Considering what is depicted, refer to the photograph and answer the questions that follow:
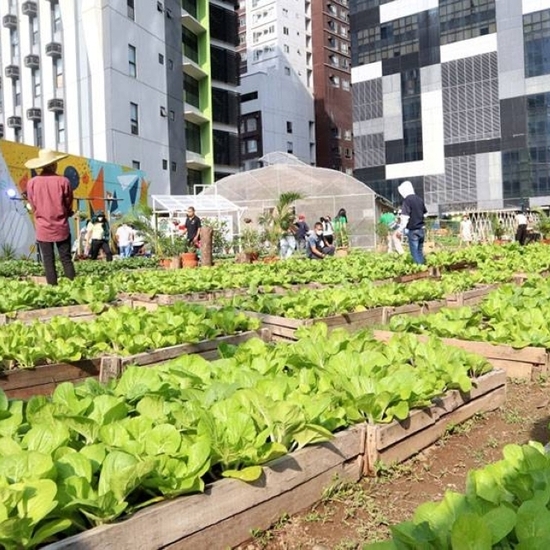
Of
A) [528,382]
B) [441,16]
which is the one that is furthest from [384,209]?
[441,16]

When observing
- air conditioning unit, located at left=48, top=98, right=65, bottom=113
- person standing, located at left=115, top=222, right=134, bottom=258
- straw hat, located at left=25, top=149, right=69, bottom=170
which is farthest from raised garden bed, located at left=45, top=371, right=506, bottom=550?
air conditioning unit, located at left=48, top=98, right=65, bottom=113

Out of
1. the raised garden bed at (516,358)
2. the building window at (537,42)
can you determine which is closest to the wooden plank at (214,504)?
the raised garden bed at (516,358)

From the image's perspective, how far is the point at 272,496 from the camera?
2.48 metres

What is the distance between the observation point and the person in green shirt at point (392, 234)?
22038 mm

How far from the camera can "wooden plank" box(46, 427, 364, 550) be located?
1.95 meters

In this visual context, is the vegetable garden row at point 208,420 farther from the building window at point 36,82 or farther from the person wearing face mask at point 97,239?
the building window at point 36,82

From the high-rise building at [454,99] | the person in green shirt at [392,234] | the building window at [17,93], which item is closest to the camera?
the person in green shirt at [392,234]

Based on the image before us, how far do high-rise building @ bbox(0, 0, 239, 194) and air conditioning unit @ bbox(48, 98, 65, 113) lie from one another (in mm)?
58

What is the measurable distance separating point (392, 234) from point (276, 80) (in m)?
50.9

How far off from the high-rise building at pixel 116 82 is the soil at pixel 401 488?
31.0 metres

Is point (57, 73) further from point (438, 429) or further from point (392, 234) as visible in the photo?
point (438, 429)

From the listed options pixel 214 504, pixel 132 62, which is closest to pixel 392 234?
pixel 132 62

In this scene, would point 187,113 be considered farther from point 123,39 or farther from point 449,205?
point 449,205

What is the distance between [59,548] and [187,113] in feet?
136
